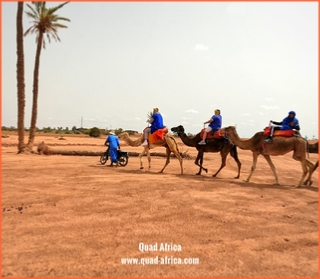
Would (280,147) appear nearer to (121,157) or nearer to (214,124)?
(214,124)

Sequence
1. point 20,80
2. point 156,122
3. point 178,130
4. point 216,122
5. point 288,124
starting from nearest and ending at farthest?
point 288,124 → point 216,122 → point 156,122 → point 178,130 → point 20,80

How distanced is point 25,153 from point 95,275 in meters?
16.3

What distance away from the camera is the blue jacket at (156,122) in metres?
11.6

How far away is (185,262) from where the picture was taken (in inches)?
151

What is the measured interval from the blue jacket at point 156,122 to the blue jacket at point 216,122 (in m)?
2.14

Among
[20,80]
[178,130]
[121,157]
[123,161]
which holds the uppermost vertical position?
[20,80]

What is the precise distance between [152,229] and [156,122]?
23.5 ft

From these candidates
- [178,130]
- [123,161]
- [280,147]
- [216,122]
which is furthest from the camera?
[123,161]

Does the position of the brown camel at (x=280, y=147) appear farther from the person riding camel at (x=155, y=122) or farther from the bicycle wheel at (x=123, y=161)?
the bicycle wheel at (x=123, y=161)

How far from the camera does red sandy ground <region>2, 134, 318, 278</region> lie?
367 cm

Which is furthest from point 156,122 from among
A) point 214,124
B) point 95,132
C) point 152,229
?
point 95,132

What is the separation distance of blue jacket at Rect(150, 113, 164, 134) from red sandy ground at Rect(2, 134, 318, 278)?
13.6ft

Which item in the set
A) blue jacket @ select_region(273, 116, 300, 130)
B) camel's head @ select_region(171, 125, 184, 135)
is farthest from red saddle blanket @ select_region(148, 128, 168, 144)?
blue jacket @ select_region(273, 116, 300, 130)

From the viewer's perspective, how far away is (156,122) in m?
11.6
